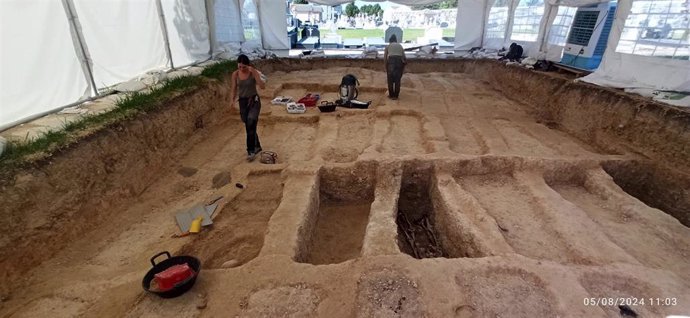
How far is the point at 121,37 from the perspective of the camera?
622 cm

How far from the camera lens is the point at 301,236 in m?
3.84

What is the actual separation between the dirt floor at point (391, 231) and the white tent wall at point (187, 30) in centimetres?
247

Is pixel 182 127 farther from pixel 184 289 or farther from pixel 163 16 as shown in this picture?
pixel 184 289

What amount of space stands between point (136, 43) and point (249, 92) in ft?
10.1

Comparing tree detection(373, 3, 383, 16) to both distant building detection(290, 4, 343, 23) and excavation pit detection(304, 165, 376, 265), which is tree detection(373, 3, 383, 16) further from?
excavation pit detection(304, 165, 376, 265)

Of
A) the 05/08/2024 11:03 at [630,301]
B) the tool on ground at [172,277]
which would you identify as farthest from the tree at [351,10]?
the 05/08/2024 11:03 at [630,301]

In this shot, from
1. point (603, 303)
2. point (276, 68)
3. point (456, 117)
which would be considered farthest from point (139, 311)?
point (276, 68)

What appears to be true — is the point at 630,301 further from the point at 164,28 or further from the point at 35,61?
the point at 164,28

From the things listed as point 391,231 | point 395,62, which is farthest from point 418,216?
point 395,62

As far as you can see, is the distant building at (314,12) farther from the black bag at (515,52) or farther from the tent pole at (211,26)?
the black bag at (515,52)

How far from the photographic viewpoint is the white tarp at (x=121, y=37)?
215 inches

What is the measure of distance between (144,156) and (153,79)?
2203 mm

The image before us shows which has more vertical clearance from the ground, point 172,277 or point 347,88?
point 347,88

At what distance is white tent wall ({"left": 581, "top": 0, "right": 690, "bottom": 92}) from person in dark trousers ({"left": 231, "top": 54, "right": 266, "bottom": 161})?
6337mm
